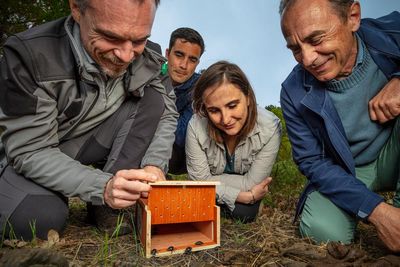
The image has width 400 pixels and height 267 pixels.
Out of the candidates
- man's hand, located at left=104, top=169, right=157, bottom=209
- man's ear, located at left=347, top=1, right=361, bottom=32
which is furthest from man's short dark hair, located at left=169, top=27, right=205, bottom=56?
man's hand, located at left=104, top=169, right=157, bottom=209

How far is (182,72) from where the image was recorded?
4.62 meters

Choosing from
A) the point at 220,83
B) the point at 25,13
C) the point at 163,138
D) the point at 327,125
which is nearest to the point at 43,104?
the point at 163,138

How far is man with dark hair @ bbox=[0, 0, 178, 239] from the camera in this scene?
2.32 m

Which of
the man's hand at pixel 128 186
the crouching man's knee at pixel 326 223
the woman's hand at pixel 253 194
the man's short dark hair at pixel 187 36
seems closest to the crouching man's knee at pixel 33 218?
the man's hand at pixel 128 186

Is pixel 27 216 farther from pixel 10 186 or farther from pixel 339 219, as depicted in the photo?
pixel 339 219

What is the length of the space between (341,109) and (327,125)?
0.22 meters

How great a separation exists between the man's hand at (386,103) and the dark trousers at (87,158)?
1625mm

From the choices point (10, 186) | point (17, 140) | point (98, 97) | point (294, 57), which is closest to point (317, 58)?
point (294, 57)

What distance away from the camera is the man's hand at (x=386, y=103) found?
251 cm

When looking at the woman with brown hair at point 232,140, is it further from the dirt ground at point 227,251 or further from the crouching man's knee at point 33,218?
the crouching man's knee at point 33,218

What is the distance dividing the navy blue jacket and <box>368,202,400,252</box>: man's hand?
168 mm

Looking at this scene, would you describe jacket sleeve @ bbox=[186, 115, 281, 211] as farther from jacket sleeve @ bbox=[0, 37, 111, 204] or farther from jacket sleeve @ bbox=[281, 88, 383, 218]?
jacket sleeve @ bbox=[0, 37, 111, 204]

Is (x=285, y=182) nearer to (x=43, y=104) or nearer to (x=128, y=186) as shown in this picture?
(x=128, y=186)

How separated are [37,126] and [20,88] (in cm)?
26
